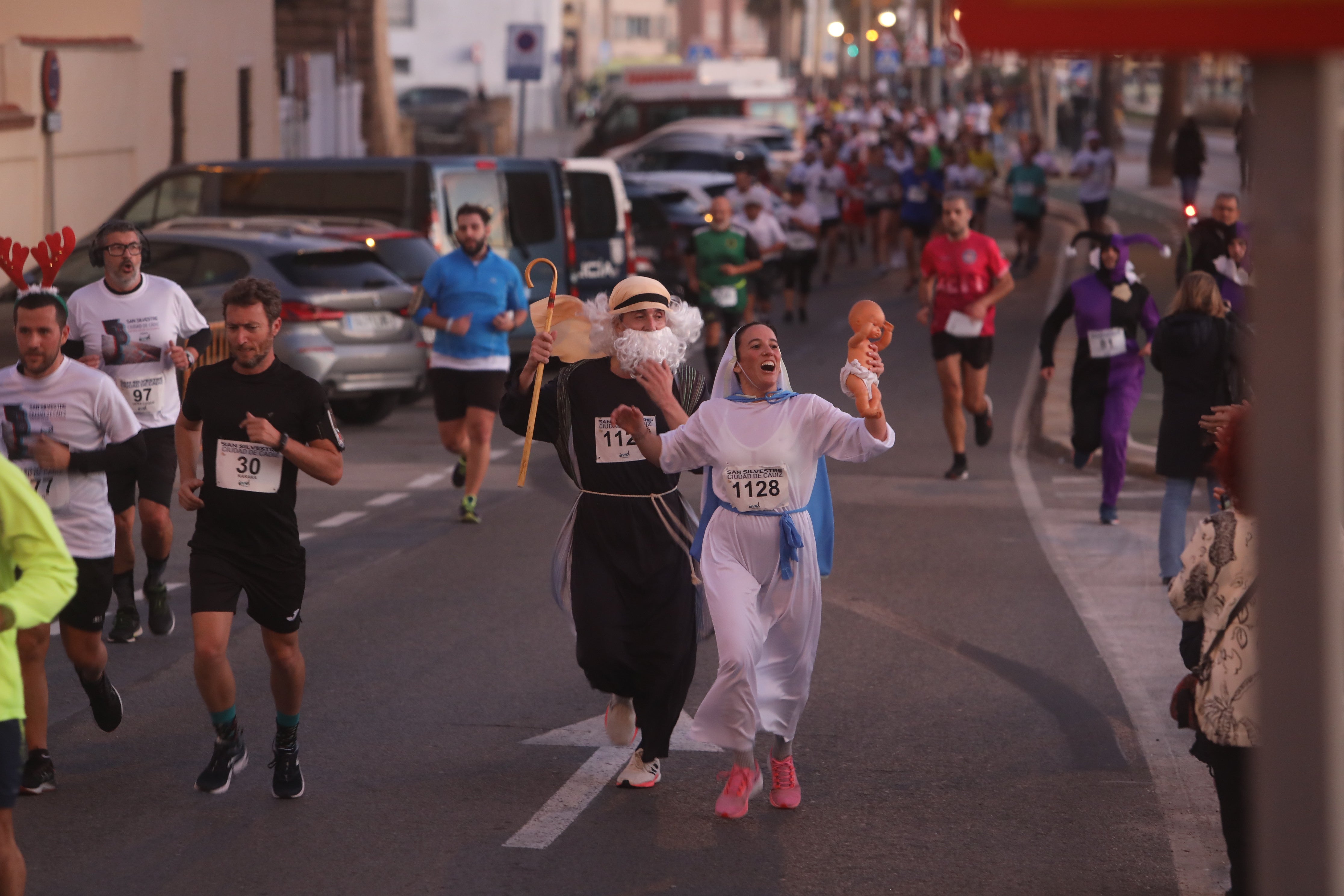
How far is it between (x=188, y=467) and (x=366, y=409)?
946 cm

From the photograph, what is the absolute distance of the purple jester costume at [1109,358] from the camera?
1177 centimetres

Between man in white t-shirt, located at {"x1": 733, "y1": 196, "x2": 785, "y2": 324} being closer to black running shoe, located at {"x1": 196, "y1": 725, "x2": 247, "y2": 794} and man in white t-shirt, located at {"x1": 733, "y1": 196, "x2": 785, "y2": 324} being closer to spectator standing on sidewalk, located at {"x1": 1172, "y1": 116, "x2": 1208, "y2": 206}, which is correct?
spectator standing on sidewalk, located at {"x1": 1172, "y1": 116, "x2": 1208, "y2": 206}

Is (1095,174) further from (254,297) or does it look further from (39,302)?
(39,302)

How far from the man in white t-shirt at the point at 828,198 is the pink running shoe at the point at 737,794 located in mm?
22861

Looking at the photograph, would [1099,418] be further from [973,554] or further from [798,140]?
[798,140]

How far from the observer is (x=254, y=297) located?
6508mm

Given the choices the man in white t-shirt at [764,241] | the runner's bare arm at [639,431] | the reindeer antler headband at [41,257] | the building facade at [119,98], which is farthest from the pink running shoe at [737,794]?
the building facade at [119,98]

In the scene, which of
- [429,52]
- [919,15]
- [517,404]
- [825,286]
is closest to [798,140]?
[825,286]

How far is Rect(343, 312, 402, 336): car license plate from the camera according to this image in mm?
15586

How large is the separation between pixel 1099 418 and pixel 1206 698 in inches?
264

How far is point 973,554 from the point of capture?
11219 millimetres

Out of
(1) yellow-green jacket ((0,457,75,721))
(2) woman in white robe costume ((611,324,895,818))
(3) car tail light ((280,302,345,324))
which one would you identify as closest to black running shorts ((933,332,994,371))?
(3) car tail light ((280,302,345,324))

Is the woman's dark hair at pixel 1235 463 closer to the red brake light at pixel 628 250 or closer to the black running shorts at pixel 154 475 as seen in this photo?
the black running shorts at pixel 154 475

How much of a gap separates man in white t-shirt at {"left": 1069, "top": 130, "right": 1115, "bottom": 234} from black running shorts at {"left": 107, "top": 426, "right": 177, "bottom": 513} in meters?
21.4
